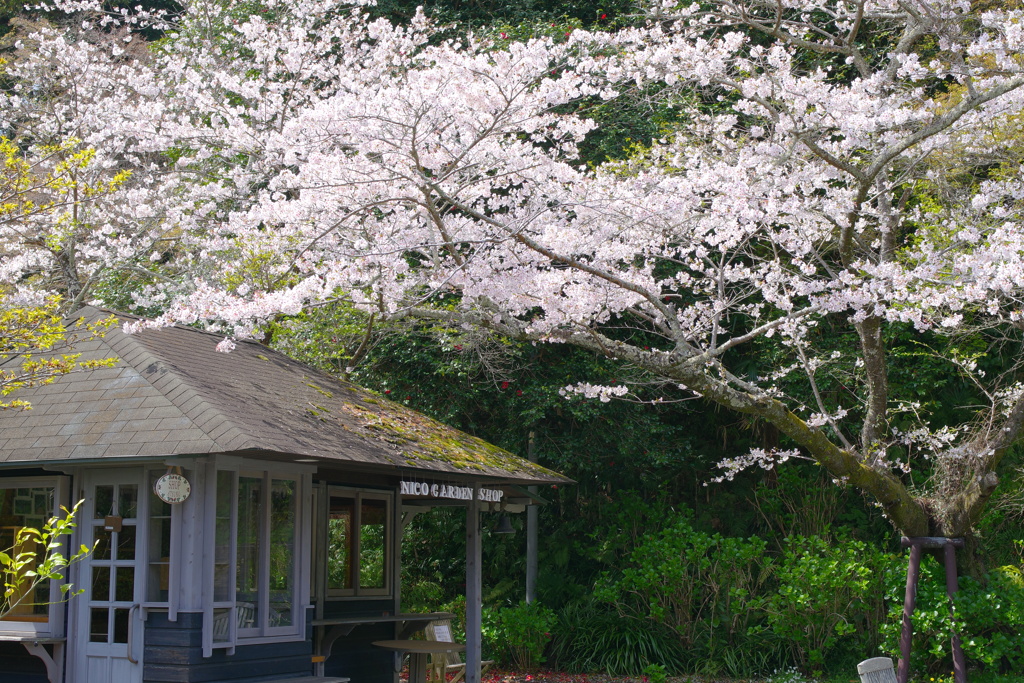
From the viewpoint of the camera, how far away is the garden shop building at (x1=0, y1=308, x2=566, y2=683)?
23.1 ft

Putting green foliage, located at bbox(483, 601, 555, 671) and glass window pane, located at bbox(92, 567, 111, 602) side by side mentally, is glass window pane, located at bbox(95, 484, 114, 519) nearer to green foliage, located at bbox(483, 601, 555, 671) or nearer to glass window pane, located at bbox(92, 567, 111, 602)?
glass window pane, located at bbox(92, 567, 111, 602)

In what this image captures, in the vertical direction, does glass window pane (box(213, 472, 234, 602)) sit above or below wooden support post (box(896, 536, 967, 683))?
above

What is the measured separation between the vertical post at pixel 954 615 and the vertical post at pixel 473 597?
5.06 m

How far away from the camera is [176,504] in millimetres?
7148

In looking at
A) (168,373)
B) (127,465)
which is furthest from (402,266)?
(127,465)

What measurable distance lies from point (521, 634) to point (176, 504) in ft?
22.7

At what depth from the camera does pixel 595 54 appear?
14852mm

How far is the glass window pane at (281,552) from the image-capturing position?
7.76 metres

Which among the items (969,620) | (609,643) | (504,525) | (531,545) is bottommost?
(609,643)

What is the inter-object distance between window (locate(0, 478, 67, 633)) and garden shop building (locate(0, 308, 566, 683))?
0.01m

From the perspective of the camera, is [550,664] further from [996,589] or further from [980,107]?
[980,107]

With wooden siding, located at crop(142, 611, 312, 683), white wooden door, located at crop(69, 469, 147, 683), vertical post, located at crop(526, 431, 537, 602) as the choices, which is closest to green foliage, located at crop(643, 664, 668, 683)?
vertical post, located at crop(526, 431, 537, 602)

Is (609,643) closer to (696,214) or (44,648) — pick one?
(696,214)

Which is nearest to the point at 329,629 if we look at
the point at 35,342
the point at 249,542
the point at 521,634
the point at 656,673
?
the point at 249,542
